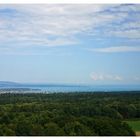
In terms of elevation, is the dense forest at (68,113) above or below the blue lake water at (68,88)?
below

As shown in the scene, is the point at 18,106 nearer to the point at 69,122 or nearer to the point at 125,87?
the point at 69,122

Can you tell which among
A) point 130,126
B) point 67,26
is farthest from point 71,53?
point 130,126

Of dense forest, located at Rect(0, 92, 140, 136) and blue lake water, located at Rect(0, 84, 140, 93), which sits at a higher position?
blue lake water, located at Rect(0, 84, 140, 93)

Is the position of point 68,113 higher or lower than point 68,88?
lower

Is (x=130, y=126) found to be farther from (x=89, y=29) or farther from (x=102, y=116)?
(x=89, y=29)

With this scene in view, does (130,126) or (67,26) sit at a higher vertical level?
(67,26)

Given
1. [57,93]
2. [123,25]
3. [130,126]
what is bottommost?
[130,126]
